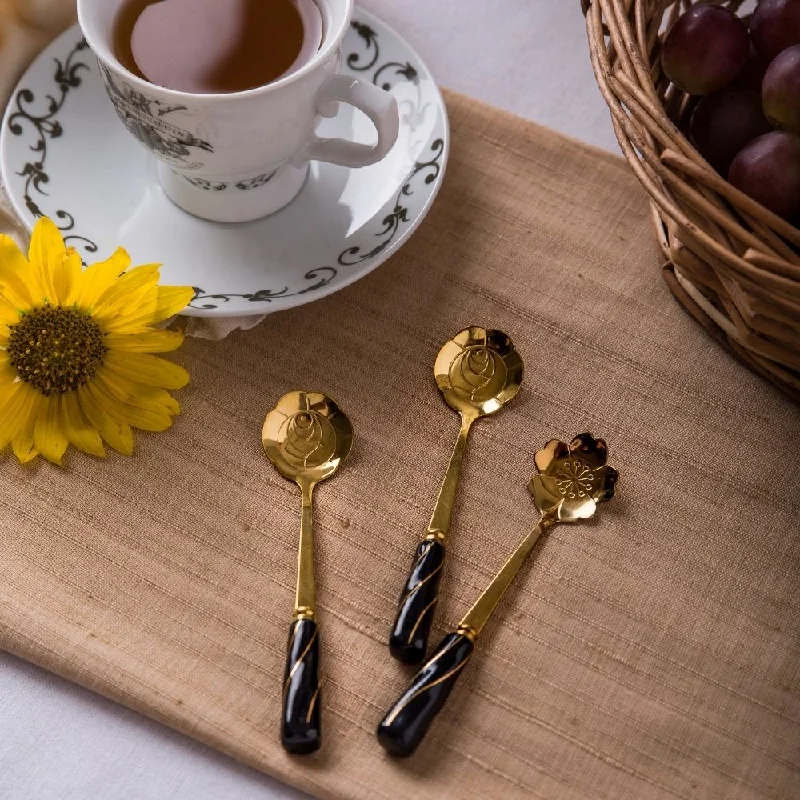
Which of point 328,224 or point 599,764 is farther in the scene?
point 328,224

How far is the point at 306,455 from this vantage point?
2.12ft

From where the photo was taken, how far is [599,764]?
57 centimetres

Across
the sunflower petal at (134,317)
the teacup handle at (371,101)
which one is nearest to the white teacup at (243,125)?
the teacup handle at (371,101)

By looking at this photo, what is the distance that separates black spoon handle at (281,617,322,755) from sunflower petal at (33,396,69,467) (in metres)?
0.20

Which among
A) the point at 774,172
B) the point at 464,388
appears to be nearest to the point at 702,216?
the point at 774,172

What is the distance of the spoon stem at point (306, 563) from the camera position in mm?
590

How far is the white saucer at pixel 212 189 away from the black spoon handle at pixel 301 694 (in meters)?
0.23

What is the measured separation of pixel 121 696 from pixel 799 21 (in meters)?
0.59

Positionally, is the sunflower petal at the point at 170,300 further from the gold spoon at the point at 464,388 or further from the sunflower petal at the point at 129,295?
the gold spoon at the point at 464,388

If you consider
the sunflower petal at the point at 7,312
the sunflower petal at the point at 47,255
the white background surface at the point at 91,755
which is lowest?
the white background surface at the point at 91,755

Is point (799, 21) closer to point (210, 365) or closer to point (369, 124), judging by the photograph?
point (369, 124)

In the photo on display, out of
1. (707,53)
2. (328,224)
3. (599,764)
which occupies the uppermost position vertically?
(707,53)

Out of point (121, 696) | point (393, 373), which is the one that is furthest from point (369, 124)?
point (121, 696)

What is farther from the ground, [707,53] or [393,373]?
[707,53]
